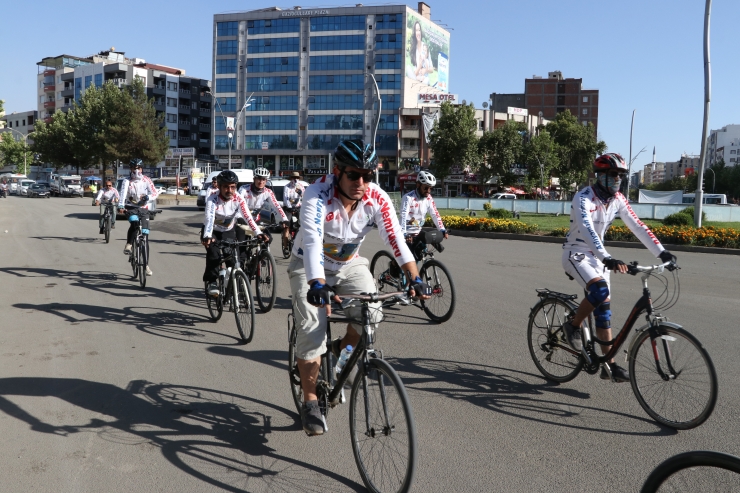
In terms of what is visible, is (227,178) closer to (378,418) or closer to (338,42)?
(378,418)

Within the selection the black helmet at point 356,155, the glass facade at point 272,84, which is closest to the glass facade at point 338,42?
the glass facade at point 272,84

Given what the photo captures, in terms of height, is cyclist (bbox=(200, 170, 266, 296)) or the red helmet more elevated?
the red helmet

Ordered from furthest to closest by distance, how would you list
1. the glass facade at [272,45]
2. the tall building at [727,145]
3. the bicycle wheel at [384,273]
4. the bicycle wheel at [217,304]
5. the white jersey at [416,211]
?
1. the tall building at [727,145]
2. the glass facade at [272,45]
3. the white jersey at [416,211]
4. the bicycle wheel at [384,273]
5. the bicycle wheel at [217,304]

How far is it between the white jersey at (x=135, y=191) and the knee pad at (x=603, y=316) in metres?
8.90

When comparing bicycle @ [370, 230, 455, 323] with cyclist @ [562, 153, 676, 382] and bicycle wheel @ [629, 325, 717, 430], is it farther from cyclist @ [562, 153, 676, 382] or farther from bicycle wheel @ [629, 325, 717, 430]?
bicycle wheel @ [629, 325, 717, 430]

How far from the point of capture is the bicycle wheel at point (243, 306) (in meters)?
7.06

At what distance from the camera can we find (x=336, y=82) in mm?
85562

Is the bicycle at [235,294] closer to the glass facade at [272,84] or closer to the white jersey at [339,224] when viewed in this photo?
the white jersey at [339,224]

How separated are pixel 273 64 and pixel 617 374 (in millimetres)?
87230

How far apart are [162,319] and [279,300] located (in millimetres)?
1927

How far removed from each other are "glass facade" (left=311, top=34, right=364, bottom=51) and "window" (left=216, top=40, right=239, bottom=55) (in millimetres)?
11094

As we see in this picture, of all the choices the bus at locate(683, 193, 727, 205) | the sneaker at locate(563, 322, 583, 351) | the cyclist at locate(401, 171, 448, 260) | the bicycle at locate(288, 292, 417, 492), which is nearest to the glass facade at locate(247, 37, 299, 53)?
the bus at locate(683, 193, 727, 205)

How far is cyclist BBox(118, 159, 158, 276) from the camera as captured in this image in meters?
11.7

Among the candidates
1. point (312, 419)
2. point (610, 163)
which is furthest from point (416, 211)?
point (312, 419)
